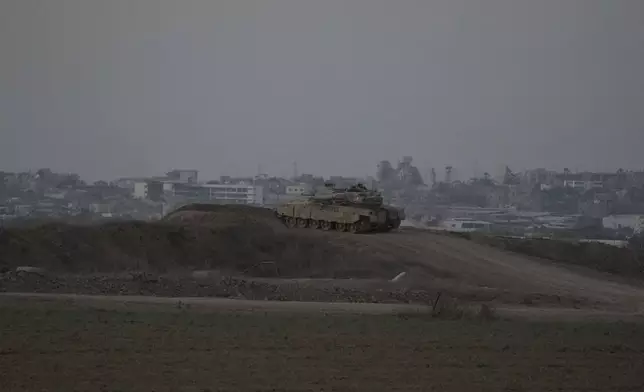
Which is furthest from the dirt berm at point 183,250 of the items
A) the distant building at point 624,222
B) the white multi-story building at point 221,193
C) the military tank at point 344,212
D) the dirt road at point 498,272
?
the distant building at point 624,222

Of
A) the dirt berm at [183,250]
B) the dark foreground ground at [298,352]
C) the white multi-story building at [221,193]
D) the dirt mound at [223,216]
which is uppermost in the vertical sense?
the white multi-story building at [221,193]

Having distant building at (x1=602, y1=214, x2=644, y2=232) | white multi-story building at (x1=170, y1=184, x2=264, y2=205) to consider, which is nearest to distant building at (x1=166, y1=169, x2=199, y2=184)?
white multi-story building at (x1=170, y1=184, x2=264, y2=205)

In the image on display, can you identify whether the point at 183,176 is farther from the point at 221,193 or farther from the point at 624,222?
the point at 624,222

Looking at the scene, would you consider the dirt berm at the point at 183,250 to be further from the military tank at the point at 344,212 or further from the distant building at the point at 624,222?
the distant building at the point at 624,222

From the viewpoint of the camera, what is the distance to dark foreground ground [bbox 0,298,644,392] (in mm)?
10672

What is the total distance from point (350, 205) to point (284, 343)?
18.1 m

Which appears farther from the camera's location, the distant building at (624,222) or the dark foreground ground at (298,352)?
the distant building at (624,222)

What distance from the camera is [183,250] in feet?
84.9

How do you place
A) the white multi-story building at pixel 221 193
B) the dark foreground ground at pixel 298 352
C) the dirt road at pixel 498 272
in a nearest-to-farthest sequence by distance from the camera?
the dark foreground ground at pixel 298 352 → the dirt road at pixel 498 272 → the white multi-story building at pixel 221 193

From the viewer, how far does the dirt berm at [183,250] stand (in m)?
23.5

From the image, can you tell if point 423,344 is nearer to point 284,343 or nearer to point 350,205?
point 284,343

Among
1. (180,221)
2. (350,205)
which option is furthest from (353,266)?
(180,221)

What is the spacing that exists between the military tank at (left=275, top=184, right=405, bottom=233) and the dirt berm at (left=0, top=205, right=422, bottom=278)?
5.24ft

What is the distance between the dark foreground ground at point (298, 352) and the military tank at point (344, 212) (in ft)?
46.0
